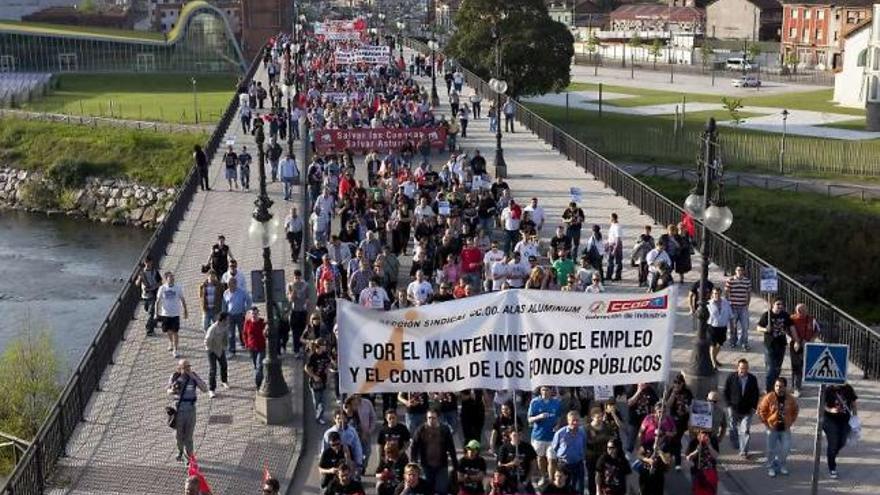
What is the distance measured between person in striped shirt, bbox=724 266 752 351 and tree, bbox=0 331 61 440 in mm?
14299

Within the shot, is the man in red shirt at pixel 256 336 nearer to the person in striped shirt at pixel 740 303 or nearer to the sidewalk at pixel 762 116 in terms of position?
the person in striped shirt at pixel 740 303

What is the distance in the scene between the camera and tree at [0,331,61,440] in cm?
2597

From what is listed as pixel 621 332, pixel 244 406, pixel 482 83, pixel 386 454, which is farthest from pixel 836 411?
pixel 482 83

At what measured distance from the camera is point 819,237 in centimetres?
4716

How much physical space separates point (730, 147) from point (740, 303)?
133ft

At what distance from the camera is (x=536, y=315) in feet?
42.0

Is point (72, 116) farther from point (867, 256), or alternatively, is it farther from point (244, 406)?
point (244, 406)

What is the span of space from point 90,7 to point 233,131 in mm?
120948

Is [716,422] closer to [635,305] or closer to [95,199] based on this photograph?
[635,305]

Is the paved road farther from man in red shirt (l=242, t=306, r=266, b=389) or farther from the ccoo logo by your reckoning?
the ccoo logo

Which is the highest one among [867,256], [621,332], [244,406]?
[621,332]

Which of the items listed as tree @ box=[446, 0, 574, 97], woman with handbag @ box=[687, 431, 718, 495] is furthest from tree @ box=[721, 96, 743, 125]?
woman with handbag @ box=[687, 431, 718, 495]

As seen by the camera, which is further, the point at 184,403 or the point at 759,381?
the point at 759,381

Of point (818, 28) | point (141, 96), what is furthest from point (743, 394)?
point (818, 28)
